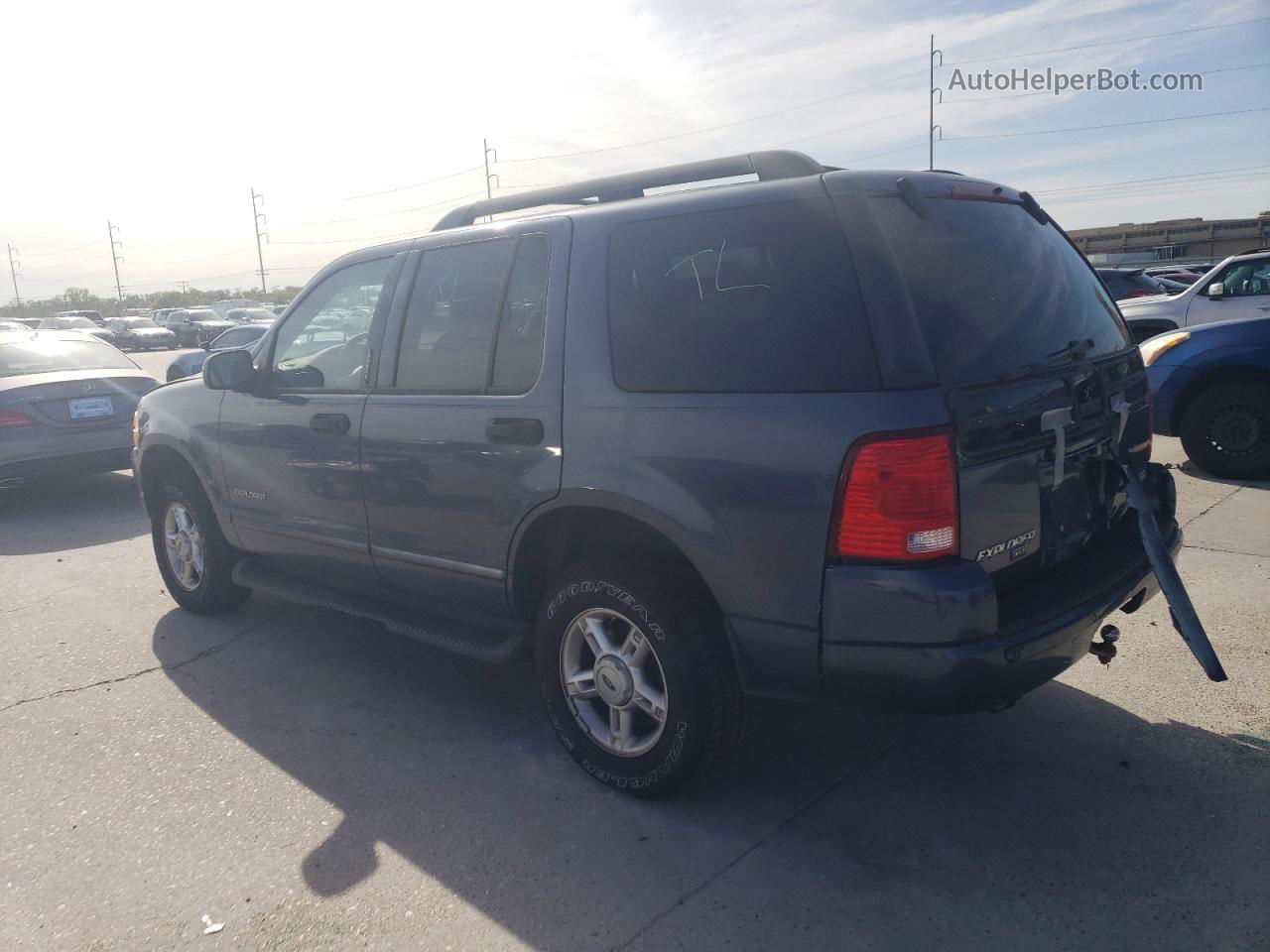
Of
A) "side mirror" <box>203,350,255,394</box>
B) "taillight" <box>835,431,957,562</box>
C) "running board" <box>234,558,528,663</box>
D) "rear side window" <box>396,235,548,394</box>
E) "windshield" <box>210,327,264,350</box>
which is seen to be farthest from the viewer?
"windshield" <box>210,327,264,350</box>

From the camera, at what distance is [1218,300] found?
9.92 m

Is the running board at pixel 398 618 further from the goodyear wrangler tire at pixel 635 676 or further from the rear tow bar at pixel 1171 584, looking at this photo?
the rear tow bar at pixel 1171 584

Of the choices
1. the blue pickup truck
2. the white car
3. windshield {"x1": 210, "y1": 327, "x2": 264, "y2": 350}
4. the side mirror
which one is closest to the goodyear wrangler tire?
the side mirror

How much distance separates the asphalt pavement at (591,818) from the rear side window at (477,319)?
1359 mm

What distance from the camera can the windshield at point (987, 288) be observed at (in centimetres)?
275

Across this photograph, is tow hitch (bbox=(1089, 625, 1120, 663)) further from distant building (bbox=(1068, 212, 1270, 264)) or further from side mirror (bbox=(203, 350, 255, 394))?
distant building (bbox=(1068, 212, 1270, 264))

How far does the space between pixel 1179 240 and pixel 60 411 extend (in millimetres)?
40910

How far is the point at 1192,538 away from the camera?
6004 millimetres

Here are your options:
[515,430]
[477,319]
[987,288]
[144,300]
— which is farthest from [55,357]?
[144,300]

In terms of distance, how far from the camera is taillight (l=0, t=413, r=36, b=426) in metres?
8.10

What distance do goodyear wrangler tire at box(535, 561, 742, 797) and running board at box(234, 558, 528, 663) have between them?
0.71 ft

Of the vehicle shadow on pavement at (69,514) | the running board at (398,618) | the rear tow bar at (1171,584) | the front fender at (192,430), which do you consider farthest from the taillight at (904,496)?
the vehicle shadow on pavement at (69,514)

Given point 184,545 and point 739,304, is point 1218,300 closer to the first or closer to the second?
point 739,304

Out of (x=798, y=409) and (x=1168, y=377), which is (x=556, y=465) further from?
(x=1168, y=377)
